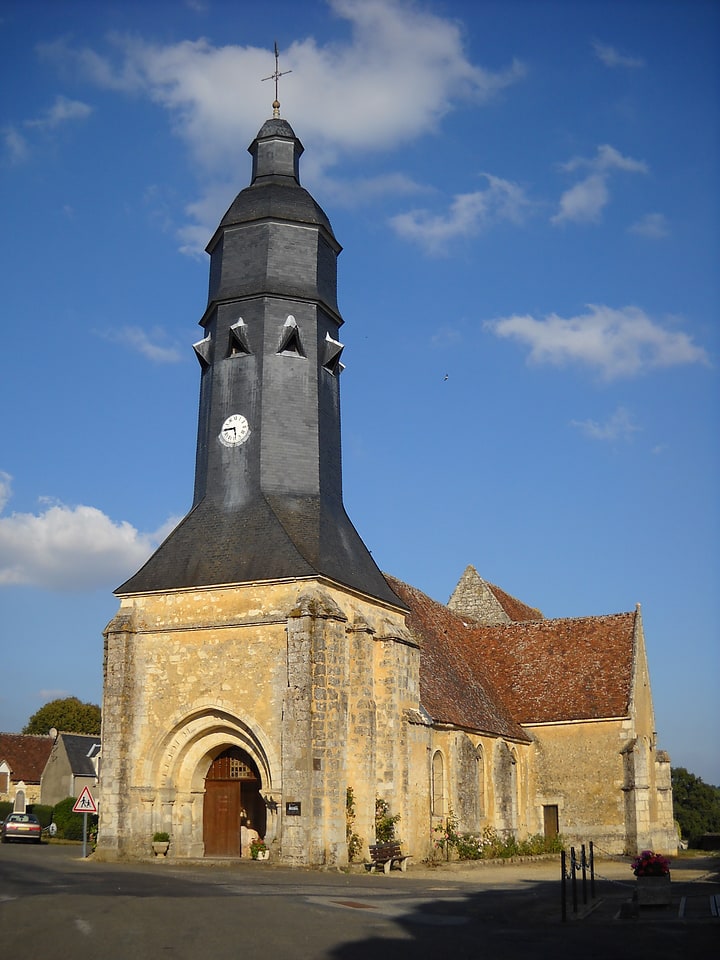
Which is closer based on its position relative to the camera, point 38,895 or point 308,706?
point 38,895

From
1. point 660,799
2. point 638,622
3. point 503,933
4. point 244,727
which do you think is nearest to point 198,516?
point 244,727

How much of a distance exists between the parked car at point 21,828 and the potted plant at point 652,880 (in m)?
24.4

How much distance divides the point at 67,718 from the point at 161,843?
2027 inches

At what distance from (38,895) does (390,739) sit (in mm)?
10951

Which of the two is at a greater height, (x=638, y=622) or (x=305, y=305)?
(x=305, y=305)

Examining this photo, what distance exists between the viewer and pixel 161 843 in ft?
71.0

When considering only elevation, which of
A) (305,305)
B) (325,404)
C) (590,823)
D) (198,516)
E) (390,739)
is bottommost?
(590,823)

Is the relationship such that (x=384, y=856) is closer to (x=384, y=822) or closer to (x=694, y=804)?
(x=384, y=822)

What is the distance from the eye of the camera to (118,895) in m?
13.3

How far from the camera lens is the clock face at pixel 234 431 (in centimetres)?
2375

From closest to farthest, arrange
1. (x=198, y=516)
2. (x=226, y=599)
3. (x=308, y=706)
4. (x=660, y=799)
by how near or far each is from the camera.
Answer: (x=308, y=706), (x=226, y=599), (x=198, y=516), (x=660, y=799)

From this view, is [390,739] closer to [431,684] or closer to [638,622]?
[431,684]

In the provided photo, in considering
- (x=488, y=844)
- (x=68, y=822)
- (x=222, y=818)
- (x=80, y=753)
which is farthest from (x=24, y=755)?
(x=222, y=818)

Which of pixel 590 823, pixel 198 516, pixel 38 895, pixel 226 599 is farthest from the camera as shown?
pixel 590 823
